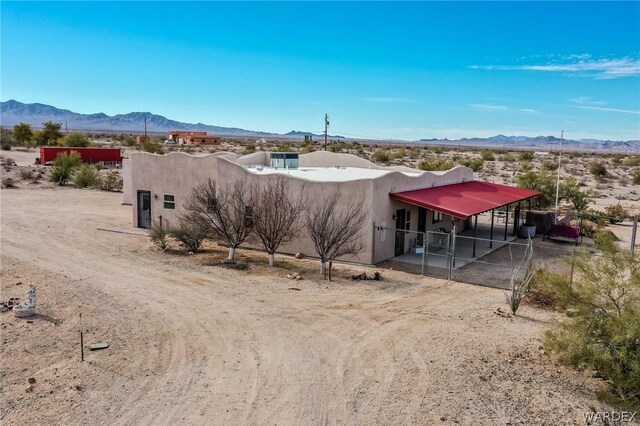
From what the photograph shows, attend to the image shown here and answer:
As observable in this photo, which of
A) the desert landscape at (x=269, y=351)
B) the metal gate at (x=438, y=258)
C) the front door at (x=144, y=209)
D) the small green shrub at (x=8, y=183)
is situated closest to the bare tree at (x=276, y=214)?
the desert landscape at (x=269, y=351)

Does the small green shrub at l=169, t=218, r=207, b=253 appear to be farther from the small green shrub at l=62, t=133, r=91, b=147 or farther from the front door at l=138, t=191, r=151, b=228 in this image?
the small green shrub at l=62, t=133, r=91, b=147

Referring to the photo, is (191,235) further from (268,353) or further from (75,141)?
(75,141)

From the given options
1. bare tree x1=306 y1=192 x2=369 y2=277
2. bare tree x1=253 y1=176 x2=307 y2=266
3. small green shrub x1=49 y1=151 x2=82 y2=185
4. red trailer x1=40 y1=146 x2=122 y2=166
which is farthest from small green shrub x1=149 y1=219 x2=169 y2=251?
red trailer x1=40 y1=146 x2=122 y2=166

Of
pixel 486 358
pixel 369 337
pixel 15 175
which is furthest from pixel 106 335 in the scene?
pixel 15 175

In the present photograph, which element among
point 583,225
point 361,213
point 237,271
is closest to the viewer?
point 237,271

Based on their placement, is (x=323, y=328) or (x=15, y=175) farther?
(x=15, y=175)

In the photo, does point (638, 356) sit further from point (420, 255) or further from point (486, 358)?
point (420, 255)

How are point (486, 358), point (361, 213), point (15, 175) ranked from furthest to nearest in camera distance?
point (15, 175) → point (361, 213) → point (486, 358)
